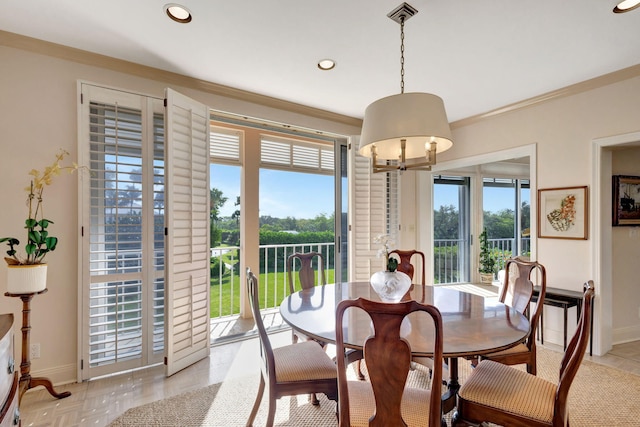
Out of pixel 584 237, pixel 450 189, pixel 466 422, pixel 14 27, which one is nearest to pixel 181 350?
pixel 466 422

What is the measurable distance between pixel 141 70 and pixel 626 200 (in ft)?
16.8

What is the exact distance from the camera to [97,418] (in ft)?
6.76

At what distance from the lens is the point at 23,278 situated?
1.97 m

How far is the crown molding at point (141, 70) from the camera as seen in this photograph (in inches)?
91.9

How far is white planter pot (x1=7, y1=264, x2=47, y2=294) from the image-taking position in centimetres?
196

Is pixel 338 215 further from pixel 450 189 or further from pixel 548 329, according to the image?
pixel 450 189

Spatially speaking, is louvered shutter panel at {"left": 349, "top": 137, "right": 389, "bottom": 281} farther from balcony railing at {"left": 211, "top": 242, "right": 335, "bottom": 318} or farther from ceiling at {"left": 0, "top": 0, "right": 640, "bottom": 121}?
ceiling at {"left": 0, "top": 0, "right": 640, "bottom": 121}

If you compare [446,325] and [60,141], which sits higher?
[60,141]

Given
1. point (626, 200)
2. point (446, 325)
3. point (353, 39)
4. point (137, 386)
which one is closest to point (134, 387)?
point (137, 386)

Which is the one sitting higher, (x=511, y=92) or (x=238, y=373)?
(x=511, y=92)

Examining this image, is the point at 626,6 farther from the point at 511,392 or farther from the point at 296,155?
the point at 296,155

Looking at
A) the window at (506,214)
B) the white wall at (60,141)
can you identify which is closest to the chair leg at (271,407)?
the white wall at (60,141)

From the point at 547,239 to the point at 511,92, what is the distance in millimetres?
1623

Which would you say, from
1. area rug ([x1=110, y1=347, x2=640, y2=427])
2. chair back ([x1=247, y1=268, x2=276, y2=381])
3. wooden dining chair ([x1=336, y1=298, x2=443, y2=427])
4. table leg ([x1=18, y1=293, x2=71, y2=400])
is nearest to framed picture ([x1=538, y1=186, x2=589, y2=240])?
area rug ([x1=110, y1=347, x2=640, y2=427])
